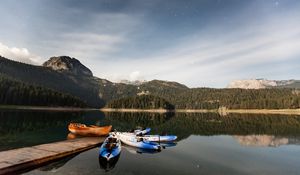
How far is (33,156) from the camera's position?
3338cm

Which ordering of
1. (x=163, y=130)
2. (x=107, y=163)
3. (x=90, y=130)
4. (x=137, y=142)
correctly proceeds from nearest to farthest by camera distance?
1. (x=107, y=163)
2. (x=137, y=142)
3. (x=90, y=130)
4. (x=163, y=130)

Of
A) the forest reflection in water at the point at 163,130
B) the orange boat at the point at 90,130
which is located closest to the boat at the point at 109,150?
the forest reflection in water at the point at 163,130

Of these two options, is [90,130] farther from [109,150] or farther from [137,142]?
[109,150]

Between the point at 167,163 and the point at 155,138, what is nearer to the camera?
the point at 167,163

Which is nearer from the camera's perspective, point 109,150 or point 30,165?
point 30,165

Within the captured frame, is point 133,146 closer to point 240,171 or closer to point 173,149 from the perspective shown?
point 173,149

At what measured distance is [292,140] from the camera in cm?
6241

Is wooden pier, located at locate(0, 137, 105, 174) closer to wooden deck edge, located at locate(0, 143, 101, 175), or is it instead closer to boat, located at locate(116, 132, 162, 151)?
wooden deck edge, located at locate(0, 143, 101, 175)

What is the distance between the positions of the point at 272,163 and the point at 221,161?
7611 mm

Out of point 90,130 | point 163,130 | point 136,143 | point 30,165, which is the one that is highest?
point 90,130

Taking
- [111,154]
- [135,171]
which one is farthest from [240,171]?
[111,154]

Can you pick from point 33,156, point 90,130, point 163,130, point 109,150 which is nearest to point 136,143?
point 109,150

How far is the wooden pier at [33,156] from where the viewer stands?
94.2 feet

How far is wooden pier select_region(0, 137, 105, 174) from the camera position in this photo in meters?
28.7
